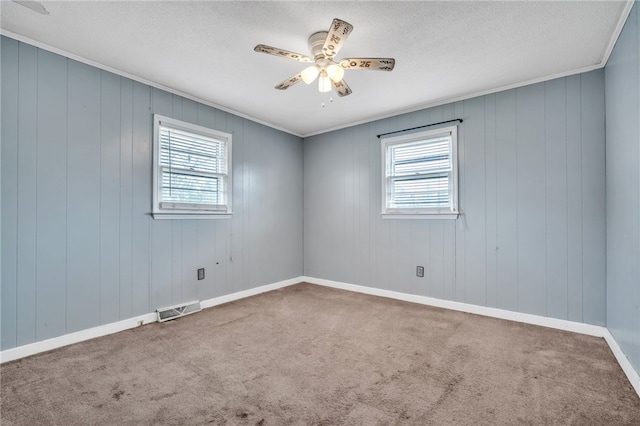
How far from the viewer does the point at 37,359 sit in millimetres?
2334

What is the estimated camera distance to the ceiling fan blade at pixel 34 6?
6.53 feet

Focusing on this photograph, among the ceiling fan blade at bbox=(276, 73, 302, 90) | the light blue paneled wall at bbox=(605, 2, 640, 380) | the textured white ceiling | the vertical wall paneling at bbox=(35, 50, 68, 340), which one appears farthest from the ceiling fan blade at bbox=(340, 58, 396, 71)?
the vertical wall paneling at bbox=(35, 50, 68, 340)

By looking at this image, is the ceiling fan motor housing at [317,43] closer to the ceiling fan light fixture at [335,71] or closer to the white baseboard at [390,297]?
the ceiling fan light fixture at [335,71]

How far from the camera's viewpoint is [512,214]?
3.27 m

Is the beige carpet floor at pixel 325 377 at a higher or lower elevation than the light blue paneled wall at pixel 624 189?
lower

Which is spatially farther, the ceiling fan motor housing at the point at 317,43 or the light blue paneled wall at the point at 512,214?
the light blue paneled wall at the point at 512,214

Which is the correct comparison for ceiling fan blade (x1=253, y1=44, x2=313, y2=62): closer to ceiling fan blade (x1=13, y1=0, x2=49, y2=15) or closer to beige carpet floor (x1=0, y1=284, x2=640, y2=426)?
ceiling fan blade (x1=13, y1=0, x2=49, y2=15)

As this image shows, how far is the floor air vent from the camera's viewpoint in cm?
321

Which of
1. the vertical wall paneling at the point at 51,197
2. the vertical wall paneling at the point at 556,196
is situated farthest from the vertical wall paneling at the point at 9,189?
the vertical wall paneling at the point at 556,196

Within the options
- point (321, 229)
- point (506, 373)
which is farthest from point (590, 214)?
point (321, 229)

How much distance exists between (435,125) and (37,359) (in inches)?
180

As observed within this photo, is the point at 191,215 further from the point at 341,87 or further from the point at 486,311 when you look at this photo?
the point at 486,311

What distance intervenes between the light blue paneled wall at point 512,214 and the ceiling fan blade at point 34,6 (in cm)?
355

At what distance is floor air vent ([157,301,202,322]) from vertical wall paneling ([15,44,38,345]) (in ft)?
3.32
